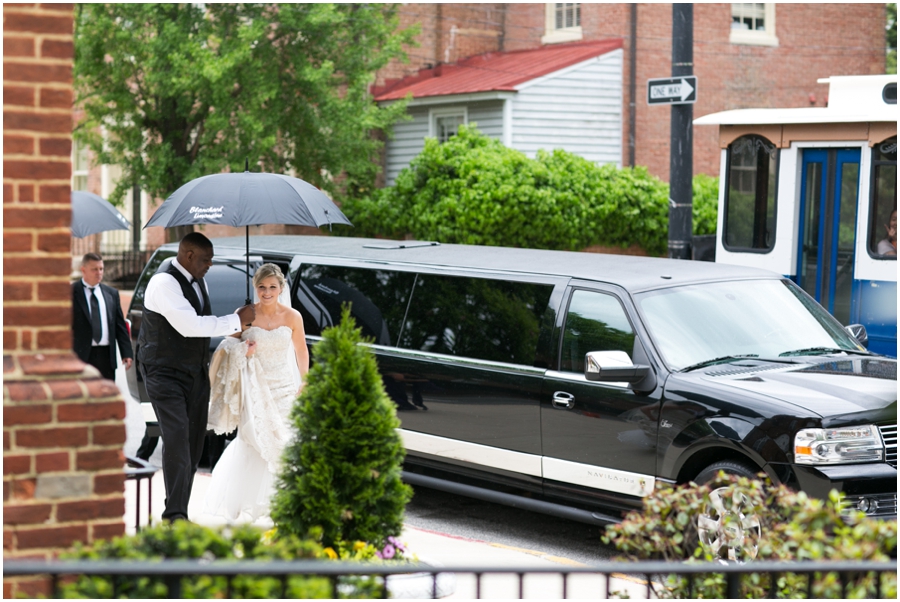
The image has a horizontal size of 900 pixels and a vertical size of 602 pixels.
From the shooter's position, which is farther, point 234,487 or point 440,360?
point 440,360

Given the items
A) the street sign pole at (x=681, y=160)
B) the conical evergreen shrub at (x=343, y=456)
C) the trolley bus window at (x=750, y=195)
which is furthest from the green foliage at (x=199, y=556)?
the trolley bus window at (x=750, y=195)

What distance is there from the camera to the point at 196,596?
292cm

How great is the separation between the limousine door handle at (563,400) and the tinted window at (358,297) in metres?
1.56

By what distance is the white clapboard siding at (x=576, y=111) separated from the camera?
22234mm

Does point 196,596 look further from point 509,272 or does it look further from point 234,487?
point 509,272

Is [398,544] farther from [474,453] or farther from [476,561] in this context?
[474,453]

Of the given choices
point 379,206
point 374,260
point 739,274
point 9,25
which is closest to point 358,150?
point 379,206

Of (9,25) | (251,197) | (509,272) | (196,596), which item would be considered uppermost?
(9,25)

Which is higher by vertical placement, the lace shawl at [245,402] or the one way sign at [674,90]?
the one way sign at [674,90]

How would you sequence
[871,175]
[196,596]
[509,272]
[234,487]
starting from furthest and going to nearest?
[871,175], [509,272], [234,487], [196,596]

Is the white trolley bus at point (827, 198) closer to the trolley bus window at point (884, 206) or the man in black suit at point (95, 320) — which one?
the trolley bus window at point (884, 206)

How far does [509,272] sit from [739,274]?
1.56m

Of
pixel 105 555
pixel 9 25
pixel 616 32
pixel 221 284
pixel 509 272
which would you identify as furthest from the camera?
pixel 616 32

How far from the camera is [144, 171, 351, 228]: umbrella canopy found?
6.88m
